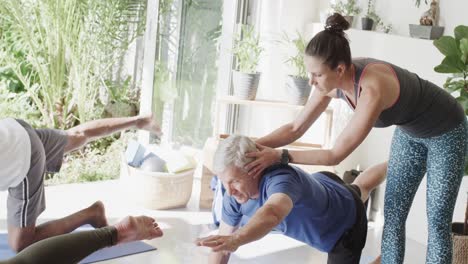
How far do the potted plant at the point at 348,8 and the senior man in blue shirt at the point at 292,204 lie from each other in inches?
91.3

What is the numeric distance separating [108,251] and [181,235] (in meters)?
0.62

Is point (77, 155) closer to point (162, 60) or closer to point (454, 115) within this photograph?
point (162, 60)

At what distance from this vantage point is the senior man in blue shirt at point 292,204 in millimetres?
2654

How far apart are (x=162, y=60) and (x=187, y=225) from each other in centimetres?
176

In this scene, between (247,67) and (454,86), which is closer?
(454,86)

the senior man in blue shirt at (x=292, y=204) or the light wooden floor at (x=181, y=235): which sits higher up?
the senior man in blue shirt at (x=292, y=204)

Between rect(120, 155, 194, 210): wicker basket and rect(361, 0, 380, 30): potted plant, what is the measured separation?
169cm

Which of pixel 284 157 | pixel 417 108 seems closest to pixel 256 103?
pixel 417 108

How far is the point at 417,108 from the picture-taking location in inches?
118

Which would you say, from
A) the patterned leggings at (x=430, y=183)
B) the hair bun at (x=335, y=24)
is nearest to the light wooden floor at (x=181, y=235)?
the patterned leggings at (x=430, y=183)

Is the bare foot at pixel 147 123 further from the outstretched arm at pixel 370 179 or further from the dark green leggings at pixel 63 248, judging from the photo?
the dark green leggings at pixel 63 248

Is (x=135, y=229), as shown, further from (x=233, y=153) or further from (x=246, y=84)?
(x=246, y=84)

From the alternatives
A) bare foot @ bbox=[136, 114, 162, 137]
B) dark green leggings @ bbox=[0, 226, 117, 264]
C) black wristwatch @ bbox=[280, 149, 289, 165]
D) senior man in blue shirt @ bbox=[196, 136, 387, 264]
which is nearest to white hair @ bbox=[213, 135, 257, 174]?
senior man in blue shirt @ bbox=[196, 136, 387, 264]

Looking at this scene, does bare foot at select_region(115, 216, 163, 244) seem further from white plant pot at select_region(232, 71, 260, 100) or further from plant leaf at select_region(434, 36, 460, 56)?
white plant pot at select_region(232, 71, 260, 100)
